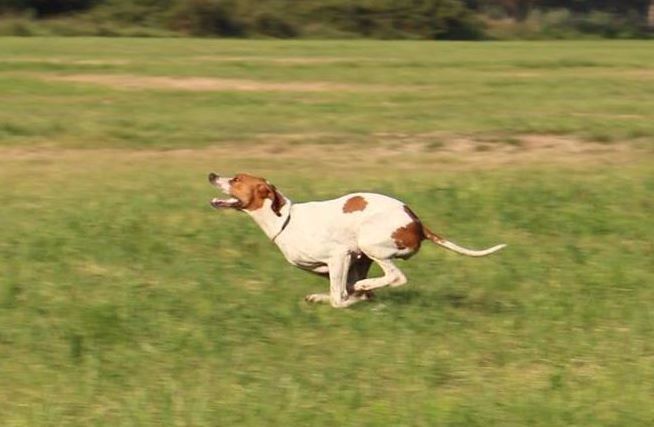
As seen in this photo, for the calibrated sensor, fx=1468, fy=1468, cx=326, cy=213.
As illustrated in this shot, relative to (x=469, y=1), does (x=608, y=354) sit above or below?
above

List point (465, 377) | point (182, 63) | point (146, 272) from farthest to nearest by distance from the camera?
1. point (182, 63)
2. point (146, 272)
3. point (465, 377)

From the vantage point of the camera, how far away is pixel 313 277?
8.61 m

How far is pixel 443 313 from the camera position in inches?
300

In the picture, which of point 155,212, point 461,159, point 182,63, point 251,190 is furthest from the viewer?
point 182,63

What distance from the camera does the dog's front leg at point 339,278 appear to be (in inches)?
292

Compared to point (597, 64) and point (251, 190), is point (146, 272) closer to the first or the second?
point (251, 190)

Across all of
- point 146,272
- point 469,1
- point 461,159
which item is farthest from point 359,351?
point 469,1

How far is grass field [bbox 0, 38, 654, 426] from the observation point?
611 cm

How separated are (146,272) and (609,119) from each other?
1068 cm

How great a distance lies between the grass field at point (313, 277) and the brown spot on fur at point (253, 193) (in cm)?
55

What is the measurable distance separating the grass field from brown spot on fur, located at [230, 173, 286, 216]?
1.82 feet

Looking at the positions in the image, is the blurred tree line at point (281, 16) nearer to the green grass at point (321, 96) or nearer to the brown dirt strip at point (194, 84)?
the green grass at point (321, 96)

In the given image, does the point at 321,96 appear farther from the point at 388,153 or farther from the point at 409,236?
the point at 409,236

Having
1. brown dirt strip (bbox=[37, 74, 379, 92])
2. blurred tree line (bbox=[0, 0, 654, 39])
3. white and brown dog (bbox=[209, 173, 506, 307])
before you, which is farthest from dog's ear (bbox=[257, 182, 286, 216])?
blurred tree line (bbox=[0, 0, 654, 39])
